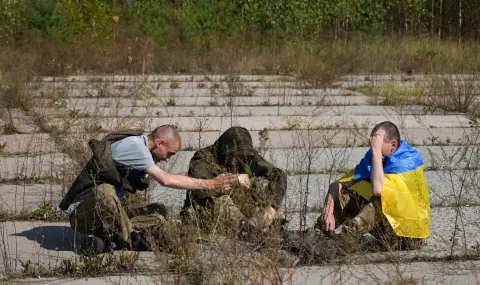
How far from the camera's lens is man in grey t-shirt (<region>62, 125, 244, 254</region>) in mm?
5996

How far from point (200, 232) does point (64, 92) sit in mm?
7630

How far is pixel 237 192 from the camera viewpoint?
18.9 ft

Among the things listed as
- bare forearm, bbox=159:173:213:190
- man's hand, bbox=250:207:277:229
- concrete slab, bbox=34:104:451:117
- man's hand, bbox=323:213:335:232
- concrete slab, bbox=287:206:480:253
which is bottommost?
concrete slab, bbox=287:206:480:253

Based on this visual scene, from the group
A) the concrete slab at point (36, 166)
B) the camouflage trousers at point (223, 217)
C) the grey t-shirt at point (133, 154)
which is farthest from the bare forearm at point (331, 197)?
the concrete slab at point (36, 166)

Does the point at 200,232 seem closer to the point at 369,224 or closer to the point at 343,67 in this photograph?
the point at 369,224

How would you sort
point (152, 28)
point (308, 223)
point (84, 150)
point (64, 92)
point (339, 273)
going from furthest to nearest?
1. point (152, 28)
2. point (64, 92)
3. point (84, 150)
4. point (308, 223)
5. point (339, 273)

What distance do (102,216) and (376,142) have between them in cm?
189

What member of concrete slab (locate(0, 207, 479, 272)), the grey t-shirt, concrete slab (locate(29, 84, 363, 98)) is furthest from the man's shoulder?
concrete slab (locate(29, 84, 363, 98))

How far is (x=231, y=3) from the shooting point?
81.0 ft

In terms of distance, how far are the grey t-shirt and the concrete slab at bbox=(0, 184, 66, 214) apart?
49.9 inches

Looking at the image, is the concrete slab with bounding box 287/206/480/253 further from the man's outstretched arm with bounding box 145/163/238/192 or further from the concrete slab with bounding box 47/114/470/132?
the concrete slab with bounding box 47/114/470/132

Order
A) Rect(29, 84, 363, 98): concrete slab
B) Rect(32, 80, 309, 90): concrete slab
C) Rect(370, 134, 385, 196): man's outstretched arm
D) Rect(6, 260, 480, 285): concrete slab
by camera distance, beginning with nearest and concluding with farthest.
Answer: Rect(6, 260, 480, 285): concrete slab < Rect(370, 134, 385, 196): man's outstretched arm < Rect(29, 84, 363, 98): concrete slab < Rect(32, 80, 309, 90): concrete slab

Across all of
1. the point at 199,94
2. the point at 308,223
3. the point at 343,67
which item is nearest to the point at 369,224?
the point at 308,223

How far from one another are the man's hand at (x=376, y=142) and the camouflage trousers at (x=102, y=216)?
4.99 ft
